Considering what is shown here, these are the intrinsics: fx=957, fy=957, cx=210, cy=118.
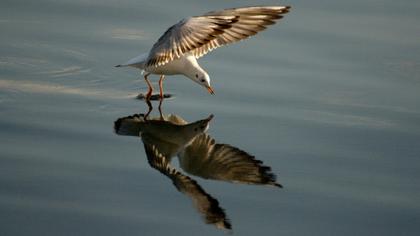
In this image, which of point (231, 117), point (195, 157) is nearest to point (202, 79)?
point (231, 117)

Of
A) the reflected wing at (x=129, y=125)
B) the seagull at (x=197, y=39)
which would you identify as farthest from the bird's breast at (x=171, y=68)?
the reflected wing at (x=129, y=125)

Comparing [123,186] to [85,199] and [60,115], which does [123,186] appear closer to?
[85,199]

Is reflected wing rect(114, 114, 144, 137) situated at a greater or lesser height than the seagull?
lesser

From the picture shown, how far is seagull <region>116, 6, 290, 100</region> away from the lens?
22.8 ft

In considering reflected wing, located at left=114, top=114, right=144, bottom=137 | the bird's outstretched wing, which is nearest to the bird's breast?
the bird's outstretched wing

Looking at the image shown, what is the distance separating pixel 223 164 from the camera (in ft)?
19.5

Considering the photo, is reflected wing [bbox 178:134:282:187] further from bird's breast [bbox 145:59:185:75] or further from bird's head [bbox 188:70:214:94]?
bird's breast [bbox 145:59:185:75]

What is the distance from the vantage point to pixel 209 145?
6.23m

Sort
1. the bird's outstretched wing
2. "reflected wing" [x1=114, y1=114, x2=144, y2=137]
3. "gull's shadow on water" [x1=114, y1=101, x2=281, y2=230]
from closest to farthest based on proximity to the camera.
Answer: "gull's shadow on water" [x1=114, y1=101, x2=281, y2=230], "reflected wing" [x1=114, y1=114, x2=144, y2=137], the bird's outstretched wing

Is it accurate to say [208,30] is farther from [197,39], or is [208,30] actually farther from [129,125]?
[129,125]

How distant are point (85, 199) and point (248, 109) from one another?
6.16 feet

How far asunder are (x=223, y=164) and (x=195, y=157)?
201 millimetres

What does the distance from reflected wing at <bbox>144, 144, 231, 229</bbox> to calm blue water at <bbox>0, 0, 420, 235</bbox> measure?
0.06 metres

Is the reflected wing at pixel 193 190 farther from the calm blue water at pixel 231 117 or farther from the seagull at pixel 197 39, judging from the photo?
the seagull at pixel 197 39
